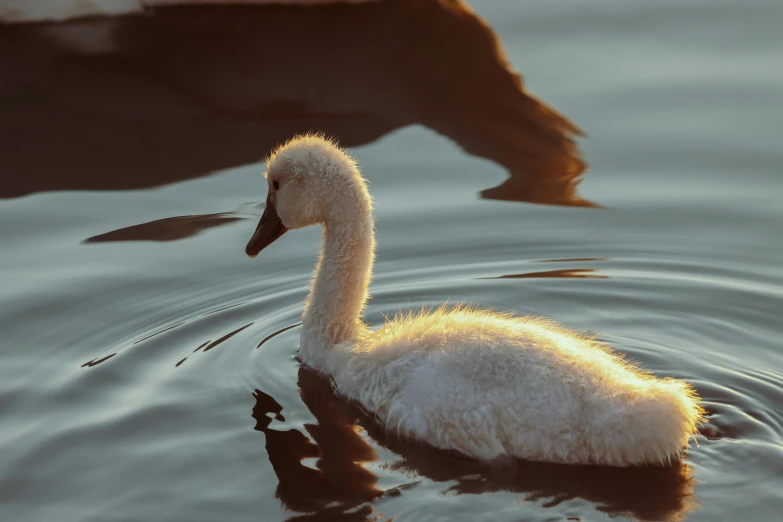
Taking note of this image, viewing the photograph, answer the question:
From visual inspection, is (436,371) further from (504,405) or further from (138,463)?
(138,463)

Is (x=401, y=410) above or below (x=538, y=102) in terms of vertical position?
below

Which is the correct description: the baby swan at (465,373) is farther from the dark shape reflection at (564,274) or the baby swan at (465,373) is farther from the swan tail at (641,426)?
the dark shape reflection at (564,274)

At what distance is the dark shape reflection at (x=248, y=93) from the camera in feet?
31.6

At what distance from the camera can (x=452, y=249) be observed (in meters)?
8.25

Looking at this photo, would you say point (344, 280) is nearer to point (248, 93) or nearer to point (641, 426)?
point (641, 426)

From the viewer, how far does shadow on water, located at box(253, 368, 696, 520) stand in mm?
5508

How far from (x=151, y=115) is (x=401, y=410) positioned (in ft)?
16.5

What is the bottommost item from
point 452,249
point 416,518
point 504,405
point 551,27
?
point 416,518

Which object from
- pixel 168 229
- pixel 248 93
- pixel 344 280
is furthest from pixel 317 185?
pixel 248 93

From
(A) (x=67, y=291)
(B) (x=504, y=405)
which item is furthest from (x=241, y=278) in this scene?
(B) (x=504, y=405)

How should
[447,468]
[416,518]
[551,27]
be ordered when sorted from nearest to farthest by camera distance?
1. [416,518]
2. [447,468]
3. [551,27]

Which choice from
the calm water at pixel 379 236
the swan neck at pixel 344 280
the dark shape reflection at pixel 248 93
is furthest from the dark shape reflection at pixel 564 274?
the swan neck at pixel 344 280

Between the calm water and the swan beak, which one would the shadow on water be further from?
the swan beak

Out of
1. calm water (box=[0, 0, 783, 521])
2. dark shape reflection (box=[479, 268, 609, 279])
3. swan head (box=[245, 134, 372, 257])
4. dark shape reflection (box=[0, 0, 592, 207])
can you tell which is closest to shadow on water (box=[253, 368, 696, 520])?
calm water (box=[0, 0, 783, 521])
